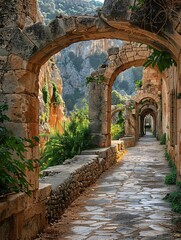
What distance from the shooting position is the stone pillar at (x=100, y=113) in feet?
39.9

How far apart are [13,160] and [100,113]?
8.31m

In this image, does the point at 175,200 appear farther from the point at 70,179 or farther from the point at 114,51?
the point at 114,51

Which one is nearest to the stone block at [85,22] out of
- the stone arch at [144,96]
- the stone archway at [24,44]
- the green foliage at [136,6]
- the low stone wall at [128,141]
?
the stone archway at [24,44]

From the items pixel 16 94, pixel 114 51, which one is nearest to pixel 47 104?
pixel 114 51

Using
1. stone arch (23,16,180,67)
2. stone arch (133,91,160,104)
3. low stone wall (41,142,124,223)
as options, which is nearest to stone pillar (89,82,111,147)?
low stone wall (41,142,124,223)

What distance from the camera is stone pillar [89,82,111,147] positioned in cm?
1216

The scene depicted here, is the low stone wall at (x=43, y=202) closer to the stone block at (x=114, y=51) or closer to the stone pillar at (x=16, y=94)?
the stone pillar at (x=16, y=94)

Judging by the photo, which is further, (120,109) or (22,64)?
(120,109)

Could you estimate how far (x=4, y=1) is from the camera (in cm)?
469

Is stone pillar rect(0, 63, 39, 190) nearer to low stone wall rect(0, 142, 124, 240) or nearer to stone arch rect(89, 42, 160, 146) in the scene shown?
low stone wall rect(0, 142, 124, 240)

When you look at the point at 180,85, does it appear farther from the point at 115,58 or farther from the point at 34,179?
the point at 115,58

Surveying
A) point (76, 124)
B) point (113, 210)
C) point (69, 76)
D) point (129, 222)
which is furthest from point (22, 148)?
point (69, 76)

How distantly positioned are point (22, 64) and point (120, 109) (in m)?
24.3

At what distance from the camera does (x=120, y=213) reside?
5883 millimetres
